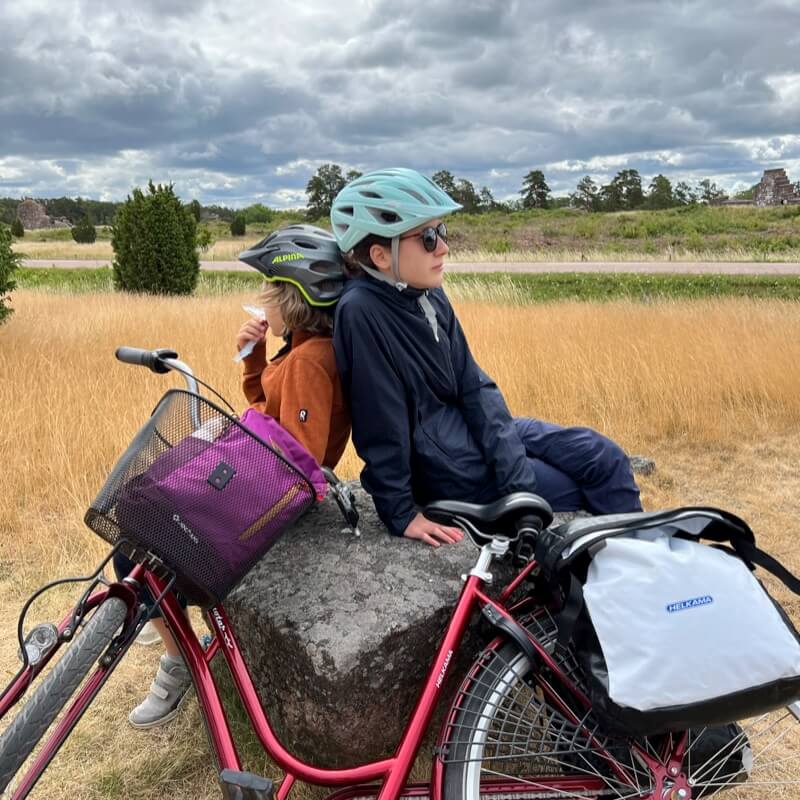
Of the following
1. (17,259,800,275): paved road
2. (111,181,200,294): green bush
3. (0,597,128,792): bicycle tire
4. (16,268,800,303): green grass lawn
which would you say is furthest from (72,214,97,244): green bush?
(0,597,128,792): bicycle tire

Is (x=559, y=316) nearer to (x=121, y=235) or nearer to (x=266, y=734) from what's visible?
(x=266, y=734)

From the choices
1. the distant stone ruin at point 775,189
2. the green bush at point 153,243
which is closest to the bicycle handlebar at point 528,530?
the green bush at point 153,243

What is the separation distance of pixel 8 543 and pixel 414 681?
2.89 meters

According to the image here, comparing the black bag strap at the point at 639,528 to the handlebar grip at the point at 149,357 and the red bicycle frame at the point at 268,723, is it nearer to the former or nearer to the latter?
the red bicycle frame at the point at 268,723

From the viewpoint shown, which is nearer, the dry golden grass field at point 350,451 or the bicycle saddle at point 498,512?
the bicycle saddle at point 498,512

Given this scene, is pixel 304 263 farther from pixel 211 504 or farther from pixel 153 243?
pixel 153 243

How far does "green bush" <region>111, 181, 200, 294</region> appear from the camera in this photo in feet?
45.0

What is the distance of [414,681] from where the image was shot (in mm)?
2250

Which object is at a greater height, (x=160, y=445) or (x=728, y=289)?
(x=160, y=445)

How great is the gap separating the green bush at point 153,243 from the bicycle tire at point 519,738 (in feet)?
42.4

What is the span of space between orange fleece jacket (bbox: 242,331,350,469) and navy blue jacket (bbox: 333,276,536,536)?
87 millimetres

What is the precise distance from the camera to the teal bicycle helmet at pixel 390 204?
91.3 inches

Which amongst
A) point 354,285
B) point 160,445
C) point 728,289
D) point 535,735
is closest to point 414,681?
point 535,735

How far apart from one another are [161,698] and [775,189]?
159ft
